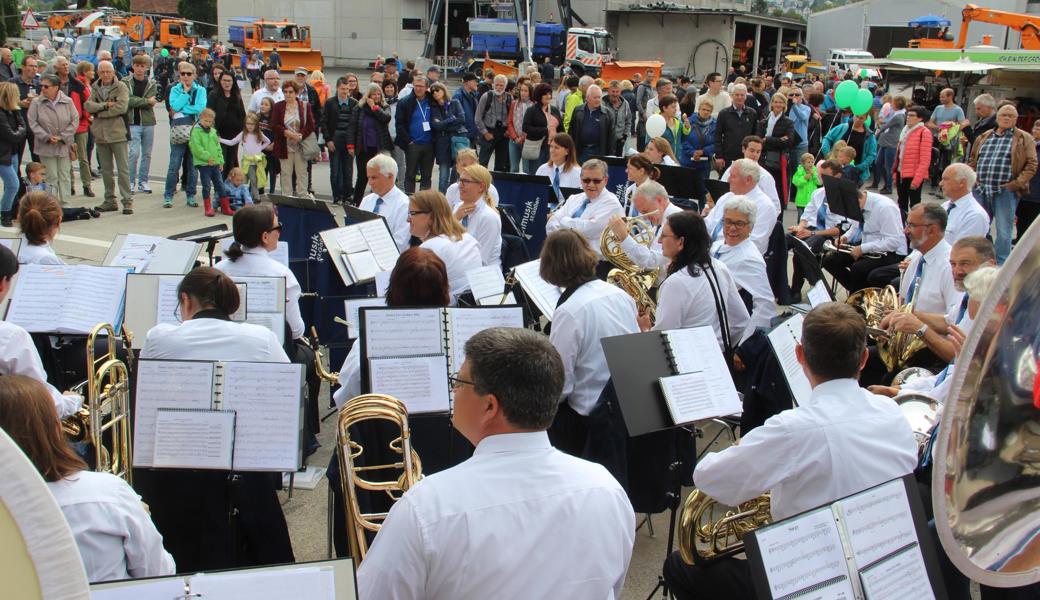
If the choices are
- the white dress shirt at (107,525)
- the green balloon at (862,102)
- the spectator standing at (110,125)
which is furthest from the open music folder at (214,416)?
the green balloon at (862,102)

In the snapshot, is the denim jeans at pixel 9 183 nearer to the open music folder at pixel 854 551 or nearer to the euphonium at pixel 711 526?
the euphonium at pixel 711 526

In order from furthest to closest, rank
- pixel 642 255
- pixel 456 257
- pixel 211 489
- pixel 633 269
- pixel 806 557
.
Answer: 1. pixel 633 269
2. pixel 642 255
3. pixel 456 257
4. pixel 211 489
5. pixel 806 557

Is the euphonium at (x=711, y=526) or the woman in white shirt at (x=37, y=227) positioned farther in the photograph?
the woman in white shirt at (x=37, y=227)

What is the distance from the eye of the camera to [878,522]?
7.96 feet

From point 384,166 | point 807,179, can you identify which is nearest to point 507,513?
point 384,166

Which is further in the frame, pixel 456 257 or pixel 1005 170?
pixel 1005 170

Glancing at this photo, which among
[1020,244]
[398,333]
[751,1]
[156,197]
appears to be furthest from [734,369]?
[751,1]

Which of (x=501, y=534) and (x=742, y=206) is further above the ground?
(x=742, y=206)

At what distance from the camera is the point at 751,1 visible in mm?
46812

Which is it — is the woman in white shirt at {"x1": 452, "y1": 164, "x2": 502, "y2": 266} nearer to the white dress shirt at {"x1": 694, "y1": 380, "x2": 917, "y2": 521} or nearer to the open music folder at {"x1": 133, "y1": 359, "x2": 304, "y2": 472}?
the open music folder at {"x1": 133, "y1": 359, "x2": 304, "y2": 472}

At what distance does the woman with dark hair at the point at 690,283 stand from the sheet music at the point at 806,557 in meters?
2.67

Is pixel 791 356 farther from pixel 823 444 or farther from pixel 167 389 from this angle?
pixel 167 389

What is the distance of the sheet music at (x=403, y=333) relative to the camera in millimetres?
3986

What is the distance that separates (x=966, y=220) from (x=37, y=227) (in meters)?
6.90
